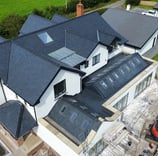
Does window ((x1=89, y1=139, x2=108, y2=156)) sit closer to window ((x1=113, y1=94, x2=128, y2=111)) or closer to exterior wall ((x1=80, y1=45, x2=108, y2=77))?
window ((x1=113, y1=94, x2=128, y2=111))

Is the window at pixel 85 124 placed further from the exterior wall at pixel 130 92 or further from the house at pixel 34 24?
the house at pixel 34 24

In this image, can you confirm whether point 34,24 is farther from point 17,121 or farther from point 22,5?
point 22,5

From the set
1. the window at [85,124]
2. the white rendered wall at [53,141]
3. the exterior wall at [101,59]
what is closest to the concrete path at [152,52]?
the exterior wall at [101,59]

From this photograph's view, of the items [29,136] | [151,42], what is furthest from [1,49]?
[151,42]

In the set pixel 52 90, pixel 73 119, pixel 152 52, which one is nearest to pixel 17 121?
pixel 52 90

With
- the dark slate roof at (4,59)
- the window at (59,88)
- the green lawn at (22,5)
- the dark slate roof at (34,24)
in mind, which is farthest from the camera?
the green lawn at (22,5)

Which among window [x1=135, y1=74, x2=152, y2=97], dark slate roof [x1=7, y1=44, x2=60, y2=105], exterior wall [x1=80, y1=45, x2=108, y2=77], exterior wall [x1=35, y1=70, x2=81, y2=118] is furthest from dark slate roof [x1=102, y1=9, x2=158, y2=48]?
dark slate roof [x1=7, y1=44, x2=60, y2=105]

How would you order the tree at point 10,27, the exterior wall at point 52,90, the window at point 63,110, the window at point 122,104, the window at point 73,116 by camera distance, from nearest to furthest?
1. the exterior wall at point 52,90
2. the window at point 73,116
3. the window at point 63,110
4. the window at point 122,104
5. the tree at point 10,27
